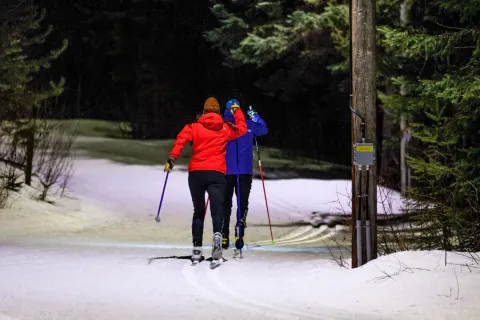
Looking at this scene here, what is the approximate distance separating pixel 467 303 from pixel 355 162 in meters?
2.53

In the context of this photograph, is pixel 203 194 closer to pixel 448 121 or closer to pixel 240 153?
pixel 240 153

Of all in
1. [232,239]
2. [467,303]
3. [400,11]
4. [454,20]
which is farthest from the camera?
[400,11]

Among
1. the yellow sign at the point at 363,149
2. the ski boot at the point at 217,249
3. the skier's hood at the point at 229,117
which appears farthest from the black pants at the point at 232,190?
the yellow sign at the point at 363,149

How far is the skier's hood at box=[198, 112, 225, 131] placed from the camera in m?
13.3

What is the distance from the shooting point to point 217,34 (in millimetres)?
37344

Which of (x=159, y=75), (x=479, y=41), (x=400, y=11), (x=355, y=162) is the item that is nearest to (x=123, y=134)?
(x=159, y=75)

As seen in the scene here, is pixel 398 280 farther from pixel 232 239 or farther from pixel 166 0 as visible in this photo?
pixel 166 0

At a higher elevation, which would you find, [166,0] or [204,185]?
[166,0]

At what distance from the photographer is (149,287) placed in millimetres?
11164

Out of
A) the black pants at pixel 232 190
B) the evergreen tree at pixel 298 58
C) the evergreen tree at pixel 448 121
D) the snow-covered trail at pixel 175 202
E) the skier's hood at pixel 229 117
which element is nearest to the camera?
the skier's hood at pixel 229 117

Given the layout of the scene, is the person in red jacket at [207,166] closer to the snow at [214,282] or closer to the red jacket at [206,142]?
the red jacket at [206,142]

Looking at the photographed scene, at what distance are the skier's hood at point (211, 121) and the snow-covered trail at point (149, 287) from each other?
1.74m

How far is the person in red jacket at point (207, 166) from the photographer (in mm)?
13195

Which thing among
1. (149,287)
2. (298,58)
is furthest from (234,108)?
(298,58)
